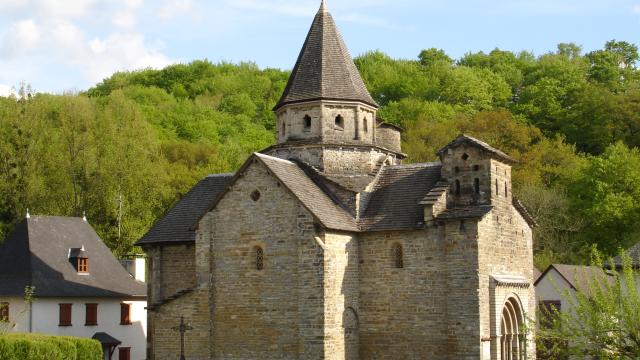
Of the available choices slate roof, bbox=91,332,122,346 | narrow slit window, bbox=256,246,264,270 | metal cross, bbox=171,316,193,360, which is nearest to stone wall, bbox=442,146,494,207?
narrow slit window, bbox=256,246,264,270

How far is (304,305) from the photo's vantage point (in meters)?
27.3

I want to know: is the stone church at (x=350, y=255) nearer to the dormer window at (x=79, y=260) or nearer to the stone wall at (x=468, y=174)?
the stone wall at (x=468, y=174)

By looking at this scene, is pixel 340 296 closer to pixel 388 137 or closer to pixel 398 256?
pixel 398 256

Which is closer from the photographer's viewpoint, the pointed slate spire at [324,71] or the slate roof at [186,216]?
the pointed slate spire at [324,71]

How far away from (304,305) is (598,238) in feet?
95.5

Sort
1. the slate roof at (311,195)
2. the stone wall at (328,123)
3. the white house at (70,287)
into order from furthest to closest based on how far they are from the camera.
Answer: the white house at (70,287), the stone wall at (328,123), the slate roof at (311,195)

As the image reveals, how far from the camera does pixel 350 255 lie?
1134 inches

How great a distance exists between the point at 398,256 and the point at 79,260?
1626 centimetres

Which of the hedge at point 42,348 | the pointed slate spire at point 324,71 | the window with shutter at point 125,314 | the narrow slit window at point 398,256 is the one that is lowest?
the hedge at point 42,348

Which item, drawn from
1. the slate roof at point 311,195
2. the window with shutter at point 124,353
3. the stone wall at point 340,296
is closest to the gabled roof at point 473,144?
the slate roof at point 311,195

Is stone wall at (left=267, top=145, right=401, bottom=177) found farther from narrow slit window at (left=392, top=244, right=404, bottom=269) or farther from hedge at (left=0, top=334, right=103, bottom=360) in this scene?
hedge at (left=0, top=334, right=103, bottom=360)

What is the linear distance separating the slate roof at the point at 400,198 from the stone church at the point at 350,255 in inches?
1.8

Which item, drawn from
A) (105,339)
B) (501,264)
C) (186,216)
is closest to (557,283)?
(501,264)

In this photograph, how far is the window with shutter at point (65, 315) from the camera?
1415 inches
